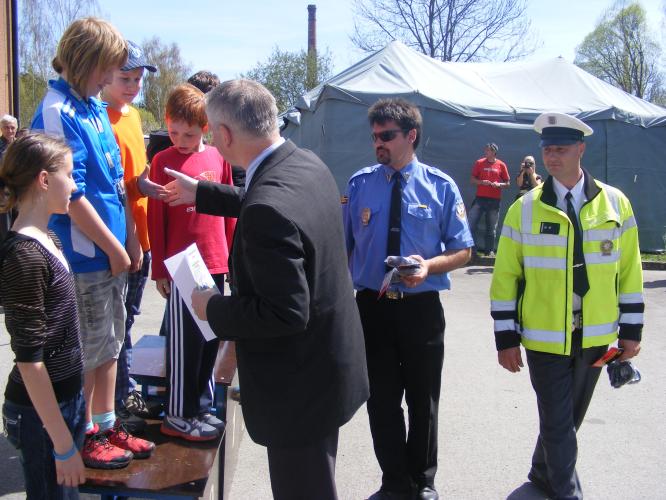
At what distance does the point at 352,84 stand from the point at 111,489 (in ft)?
34.1

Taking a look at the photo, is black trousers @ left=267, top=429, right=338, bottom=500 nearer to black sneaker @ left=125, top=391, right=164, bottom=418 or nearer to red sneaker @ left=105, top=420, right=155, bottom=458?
red sneaker @ left=105, top=420, right=155, bottom=458

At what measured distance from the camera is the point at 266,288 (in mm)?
2027

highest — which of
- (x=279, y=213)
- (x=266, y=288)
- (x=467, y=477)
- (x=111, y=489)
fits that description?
(x=279, y=213)

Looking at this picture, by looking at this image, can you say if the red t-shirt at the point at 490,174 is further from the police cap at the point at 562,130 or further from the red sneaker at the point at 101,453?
the red sneaker at the point at 101,453

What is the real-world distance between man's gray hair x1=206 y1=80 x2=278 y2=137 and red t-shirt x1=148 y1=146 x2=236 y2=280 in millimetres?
1134

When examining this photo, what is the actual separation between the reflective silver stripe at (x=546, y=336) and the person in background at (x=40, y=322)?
212 cm

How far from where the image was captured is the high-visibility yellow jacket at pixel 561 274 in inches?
127

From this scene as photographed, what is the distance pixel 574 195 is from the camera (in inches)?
129

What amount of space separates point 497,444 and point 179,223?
250 cm

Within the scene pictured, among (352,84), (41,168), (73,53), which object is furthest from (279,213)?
(352,84)

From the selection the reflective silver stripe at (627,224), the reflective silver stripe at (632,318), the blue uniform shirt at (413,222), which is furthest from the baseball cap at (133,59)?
the reflective silver stripe at (632,318)

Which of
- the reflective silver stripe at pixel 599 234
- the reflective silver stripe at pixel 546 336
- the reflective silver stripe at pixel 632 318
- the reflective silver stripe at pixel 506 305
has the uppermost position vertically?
the reflective silver stripe at pixel 599 234

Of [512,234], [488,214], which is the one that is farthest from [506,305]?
[488,214]

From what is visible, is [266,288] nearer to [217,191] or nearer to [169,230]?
→ [217,191]
